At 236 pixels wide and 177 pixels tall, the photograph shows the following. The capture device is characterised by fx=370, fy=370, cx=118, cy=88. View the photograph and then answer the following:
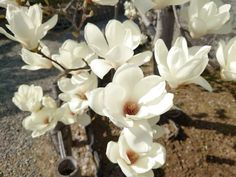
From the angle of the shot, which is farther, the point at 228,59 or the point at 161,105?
the point at 228,59

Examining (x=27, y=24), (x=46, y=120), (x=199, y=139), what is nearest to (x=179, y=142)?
(x=199, y=139)

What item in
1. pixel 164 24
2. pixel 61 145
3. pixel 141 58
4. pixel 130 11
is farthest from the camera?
pixel 130 11

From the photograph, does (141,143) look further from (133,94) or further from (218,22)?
(218,22)

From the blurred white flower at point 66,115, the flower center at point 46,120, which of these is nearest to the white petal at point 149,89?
the blurred white flower at point 66,115

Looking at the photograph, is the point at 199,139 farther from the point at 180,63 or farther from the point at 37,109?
the point at 180,63

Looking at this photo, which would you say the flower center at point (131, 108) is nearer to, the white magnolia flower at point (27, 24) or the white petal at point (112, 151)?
the white petal at point (112, 151)

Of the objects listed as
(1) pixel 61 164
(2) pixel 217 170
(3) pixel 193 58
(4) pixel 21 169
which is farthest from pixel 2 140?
(3) pixel 193 58

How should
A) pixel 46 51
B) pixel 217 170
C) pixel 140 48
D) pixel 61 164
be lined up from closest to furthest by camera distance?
pixel 46 51 → pixel 61 164 → pixel 217 170 → pixel 140 48
